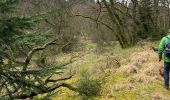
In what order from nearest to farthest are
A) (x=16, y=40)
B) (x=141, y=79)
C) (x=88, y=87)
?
(x=16, y=40) → (x=88, y=87) → (x=141, y=79)

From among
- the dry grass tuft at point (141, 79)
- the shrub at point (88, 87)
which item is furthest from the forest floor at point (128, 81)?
the shrub at point (88, 87)

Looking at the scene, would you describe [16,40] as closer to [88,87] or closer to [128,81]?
[88,87]

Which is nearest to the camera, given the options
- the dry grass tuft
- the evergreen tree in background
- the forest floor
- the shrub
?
the evergreen tree in background

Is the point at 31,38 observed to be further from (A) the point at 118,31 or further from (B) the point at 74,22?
(B) the point at 74,22

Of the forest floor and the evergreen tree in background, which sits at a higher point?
the evergreen tree in background

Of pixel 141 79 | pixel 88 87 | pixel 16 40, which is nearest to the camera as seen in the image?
pixel 16 40

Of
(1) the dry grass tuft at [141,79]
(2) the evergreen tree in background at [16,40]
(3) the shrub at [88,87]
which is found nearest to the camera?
(2) the evergreen tree in background at [16,40]

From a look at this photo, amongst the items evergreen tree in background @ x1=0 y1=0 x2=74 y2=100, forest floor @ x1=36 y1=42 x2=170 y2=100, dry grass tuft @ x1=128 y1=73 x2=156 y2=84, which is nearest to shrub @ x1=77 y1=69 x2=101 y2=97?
forest floor @ x1=36 y1=42 x2=170 y2=100

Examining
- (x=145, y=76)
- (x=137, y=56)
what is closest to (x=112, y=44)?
(x=137, y=56)

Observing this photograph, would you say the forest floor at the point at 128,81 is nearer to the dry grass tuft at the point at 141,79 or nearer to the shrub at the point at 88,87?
the dry grass tuft at the point at 141,79

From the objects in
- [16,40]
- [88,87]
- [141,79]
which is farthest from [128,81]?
[16,40]

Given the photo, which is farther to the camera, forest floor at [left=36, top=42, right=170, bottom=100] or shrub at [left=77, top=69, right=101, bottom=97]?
shrub at [left=77, top=69, right=101, bottom=97]

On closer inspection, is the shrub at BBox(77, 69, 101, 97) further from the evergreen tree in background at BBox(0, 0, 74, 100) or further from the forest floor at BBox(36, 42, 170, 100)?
the evergreen tree in background at BBox(0, 0, 74, 100)

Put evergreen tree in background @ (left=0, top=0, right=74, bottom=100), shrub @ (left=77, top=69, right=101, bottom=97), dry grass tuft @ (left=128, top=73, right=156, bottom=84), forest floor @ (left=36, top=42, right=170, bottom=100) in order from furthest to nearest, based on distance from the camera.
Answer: dry grass tuft @ (left=128, top=73, right=156, bottom=84)
shrub @ (left=77, top=69, right=101, bottom=97)
forest floor @ (left=36, top=42, right=170, bottom=100)
evergreen tree in background @ (left=0, top=0, right=74, bottom=100)
